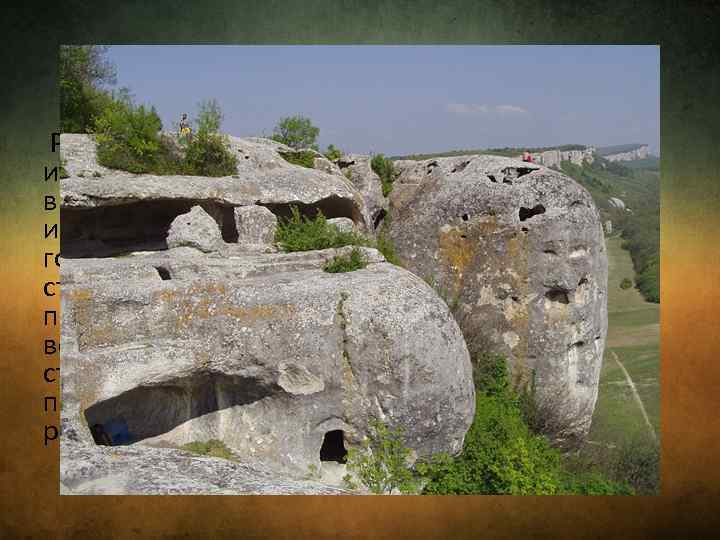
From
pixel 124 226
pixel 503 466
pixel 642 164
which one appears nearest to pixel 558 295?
pixel 503 466

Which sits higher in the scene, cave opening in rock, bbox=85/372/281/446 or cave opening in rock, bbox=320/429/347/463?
cave opening in rock, bbox=85/372/281/446

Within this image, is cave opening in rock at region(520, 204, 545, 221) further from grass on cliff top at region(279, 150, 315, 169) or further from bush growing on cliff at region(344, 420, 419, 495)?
bush growing on cliff at region(344, 420, 419, 495)

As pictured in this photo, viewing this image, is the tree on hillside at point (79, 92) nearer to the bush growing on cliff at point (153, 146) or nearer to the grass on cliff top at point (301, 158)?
the bush growing on cliff at point (153, 146)

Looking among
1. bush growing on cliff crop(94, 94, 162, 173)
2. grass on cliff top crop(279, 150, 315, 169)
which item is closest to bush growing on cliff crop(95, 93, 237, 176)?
bush growing on cliff crop(94, 94, 162, 173)

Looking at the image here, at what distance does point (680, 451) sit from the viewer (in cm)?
762

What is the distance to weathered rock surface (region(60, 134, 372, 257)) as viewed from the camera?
485 inches

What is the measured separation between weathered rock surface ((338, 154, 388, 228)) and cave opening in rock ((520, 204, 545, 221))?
Answer: 3.53 meters

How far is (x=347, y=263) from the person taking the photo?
1108 centimetres

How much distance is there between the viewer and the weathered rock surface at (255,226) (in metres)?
12.2

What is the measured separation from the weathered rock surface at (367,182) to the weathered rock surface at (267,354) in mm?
6122
